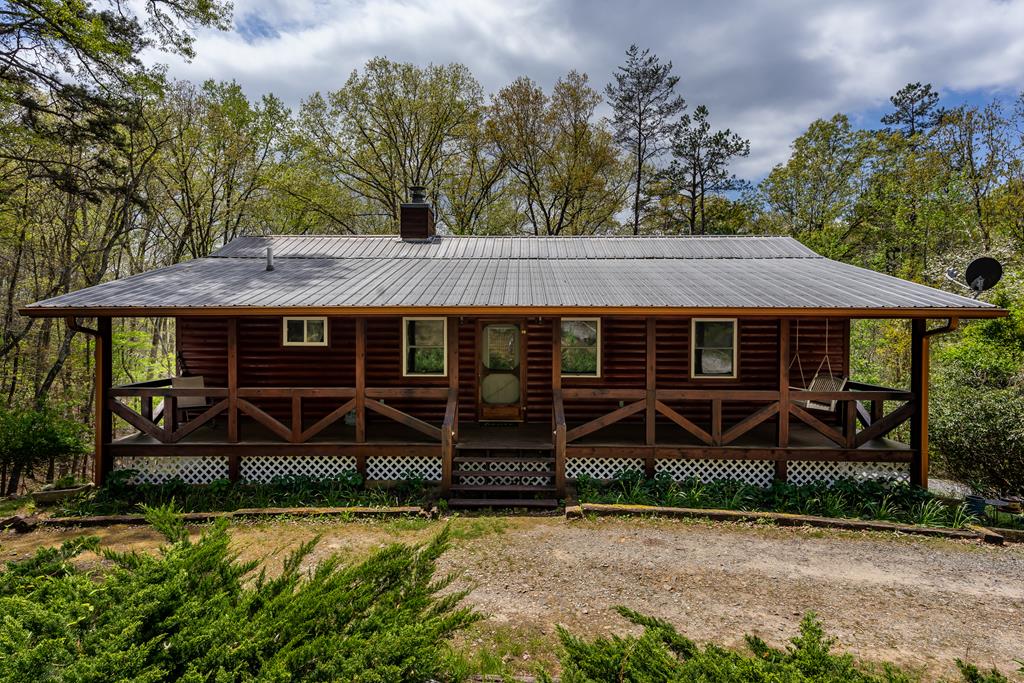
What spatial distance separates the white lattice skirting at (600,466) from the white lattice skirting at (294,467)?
3571 millimetres

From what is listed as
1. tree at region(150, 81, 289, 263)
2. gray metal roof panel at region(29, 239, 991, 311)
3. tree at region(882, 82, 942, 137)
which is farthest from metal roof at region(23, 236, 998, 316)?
tree at region(882, 82, 942, 137)

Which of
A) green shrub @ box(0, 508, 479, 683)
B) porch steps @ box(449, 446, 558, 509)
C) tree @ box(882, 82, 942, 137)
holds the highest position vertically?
tree @ box(882, 82, 942, 137)

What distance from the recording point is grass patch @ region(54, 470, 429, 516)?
711 cm

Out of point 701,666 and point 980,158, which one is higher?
point 980,158

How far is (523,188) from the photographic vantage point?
Result: 2170 cm

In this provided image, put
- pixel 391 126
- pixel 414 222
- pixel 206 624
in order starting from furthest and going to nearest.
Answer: pixel 391 126 → pixel 414 222 → pixel 206 624

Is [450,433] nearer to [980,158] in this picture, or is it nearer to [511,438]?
[511,438]

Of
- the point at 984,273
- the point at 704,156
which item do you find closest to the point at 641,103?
the point at 704,156

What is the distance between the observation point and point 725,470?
7.83 m

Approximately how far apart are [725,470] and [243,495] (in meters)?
7.63

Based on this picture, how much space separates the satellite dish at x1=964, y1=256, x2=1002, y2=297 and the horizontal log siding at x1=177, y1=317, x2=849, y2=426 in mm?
2156

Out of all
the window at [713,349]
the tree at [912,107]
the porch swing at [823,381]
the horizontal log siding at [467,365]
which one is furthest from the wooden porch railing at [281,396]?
the tree at [912,107]

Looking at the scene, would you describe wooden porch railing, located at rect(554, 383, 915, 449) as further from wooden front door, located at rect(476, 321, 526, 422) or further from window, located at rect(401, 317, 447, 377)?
window, located at rect(401, 317, 447, 377)

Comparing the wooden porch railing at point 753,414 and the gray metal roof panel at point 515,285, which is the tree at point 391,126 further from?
the wooden porch railing at point 753,414
